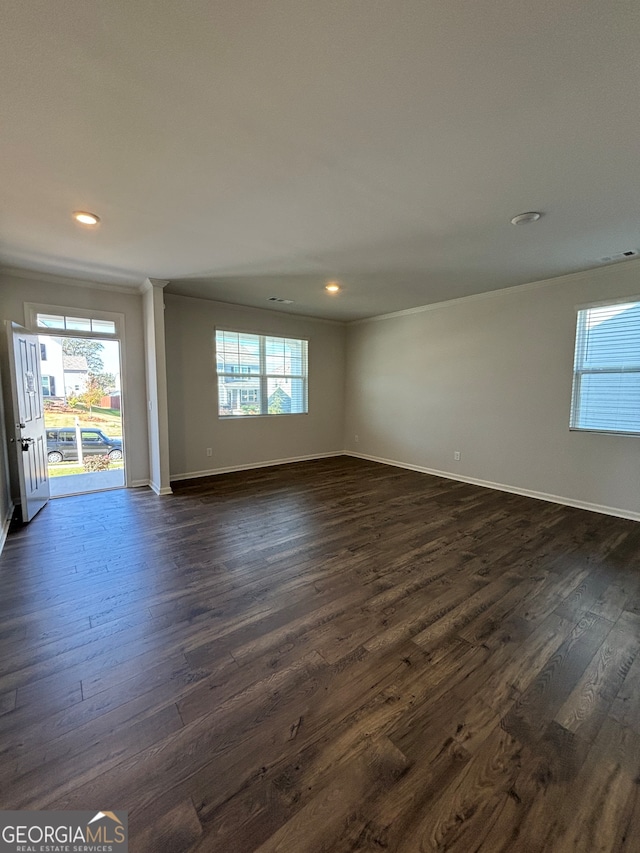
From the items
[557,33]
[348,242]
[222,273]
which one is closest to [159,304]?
[222,273]

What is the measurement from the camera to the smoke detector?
3.35 m

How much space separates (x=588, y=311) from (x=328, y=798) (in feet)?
16.0

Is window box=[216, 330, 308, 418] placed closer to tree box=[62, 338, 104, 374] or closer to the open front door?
tree box=[62, 338, 104, 374]

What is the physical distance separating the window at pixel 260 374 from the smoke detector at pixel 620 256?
4405 mm

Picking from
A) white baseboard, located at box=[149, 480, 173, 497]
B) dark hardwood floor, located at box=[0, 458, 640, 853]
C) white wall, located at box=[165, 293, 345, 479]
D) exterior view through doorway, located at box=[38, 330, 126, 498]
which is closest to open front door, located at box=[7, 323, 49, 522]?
dark hardwood floor, located at box=[0, 458, 640, 853]

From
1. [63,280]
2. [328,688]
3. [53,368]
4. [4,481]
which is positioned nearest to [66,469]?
[53,368]

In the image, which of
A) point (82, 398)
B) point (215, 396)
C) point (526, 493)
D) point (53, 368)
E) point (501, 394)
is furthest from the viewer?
A: point (82, 398)

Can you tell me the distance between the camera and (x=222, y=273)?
4.13m

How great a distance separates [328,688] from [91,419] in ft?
20.4

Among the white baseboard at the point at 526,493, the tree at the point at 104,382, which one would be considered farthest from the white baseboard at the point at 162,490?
the white baseboard at the point at 526,493

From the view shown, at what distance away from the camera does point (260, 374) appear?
6.10 meters

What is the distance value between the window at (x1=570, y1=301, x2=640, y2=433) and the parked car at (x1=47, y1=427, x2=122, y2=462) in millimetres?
6654

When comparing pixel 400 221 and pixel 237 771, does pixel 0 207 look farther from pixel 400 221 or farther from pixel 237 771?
pixel 237 771

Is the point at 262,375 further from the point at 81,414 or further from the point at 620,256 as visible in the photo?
the point at 620,256
